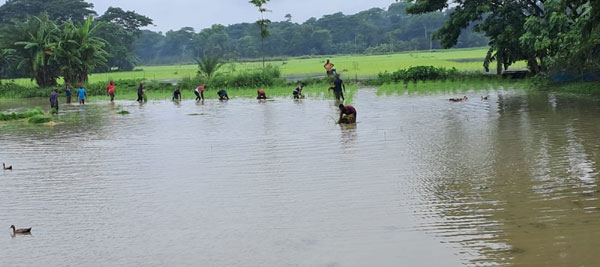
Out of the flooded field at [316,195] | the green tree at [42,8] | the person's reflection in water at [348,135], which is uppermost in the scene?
the green tree at [42,8]

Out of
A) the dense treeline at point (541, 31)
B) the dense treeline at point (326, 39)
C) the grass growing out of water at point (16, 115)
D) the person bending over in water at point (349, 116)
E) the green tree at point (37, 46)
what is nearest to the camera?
the person bending over in water at point (349, 116)

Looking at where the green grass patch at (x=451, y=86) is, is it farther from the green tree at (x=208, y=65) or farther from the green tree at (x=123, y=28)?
the green tree at (x=123, y=28)

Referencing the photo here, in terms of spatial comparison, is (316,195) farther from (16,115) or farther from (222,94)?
(222,94)

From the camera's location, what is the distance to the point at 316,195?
26.6ft

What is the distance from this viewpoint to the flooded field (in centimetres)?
593

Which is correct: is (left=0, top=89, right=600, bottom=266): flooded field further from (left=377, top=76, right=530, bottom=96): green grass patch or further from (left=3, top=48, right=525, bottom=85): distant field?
(left=3, top=48, right=525, bottom=85): distant field

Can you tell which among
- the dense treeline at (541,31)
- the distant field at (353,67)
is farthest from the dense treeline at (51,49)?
the dense treeline at (541,31)

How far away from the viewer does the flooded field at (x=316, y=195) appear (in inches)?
233

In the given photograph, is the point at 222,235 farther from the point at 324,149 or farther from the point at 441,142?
the point at 441,142

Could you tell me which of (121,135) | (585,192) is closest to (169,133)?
(121,135)

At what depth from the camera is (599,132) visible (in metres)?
12.2

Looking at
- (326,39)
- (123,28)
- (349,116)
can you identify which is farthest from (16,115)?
(326,39)

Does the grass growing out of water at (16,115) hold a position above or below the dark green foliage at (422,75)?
below

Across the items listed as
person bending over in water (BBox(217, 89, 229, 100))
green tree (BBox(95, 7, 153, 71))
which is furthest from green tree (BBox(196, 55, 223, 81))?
green tree (BBox(95, 7, 153, 71))
